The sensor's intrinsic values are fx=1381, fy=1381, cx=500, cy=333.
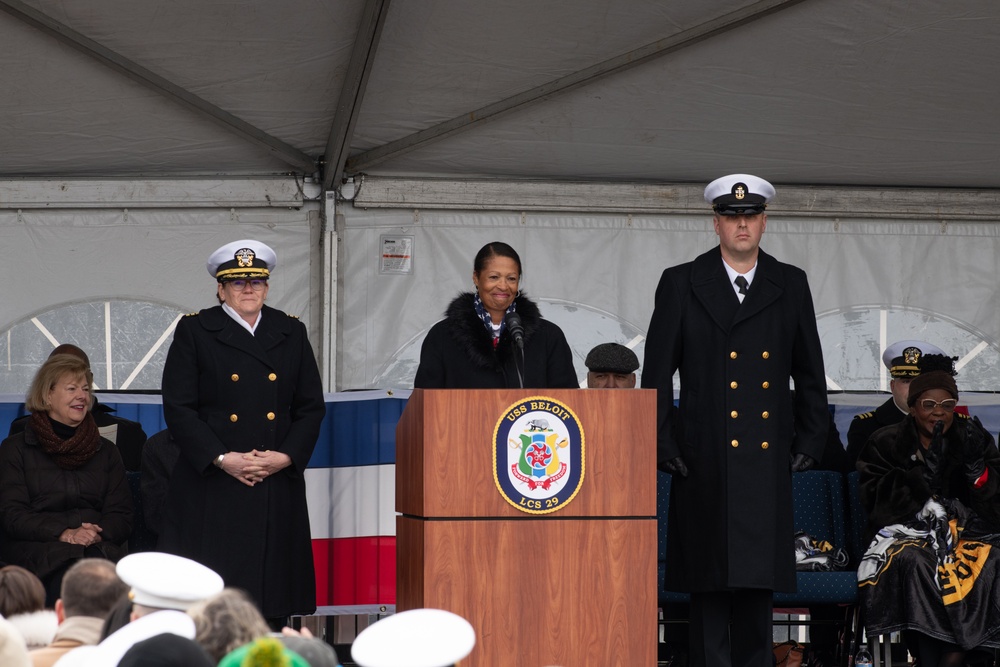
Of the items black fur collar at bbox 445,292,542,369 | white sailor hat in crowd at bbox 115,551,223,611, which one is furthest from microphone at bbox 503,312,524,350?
white sailor hat in crowd at bbox 115,551,223,611

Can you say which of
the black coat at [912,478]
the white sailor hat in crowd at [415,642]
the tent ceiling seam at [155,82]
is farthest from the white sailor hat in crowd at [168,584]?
the tent ceiling seam at [155,82]

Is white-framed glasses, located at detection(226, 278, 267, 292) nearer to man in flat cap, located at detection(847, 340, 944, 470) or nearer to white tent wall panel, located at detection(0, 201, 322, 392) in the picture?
white tent wall panel, located at detection(0, 201, 322, 392)

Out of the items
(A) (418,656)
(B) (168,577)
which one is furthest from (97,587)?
(A) (418,656)

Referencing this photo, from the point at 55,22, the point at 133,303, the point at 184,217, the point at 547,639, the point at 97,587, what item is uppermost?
the point at 55,22

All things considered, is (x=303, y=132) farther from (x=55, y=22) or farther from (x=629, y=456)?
(x=629, y=456)

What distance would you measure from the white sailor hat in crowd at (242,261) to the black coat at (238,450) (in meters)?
0.19

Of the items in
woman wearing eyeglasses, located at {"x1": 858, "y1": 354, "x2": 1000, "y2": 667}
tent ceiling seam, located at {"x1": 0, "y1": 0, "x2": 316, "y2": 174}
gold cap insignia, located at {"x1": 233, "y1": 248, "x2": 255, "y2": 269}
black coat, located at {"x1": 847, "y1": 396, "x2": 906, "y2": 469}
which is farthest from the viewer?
A: black coat, located at {"x1": 847, "y1": 396, "x2": 906, "y2": 469}

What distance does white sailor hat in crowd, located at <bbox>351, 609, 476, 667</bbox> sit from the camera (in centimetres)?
216

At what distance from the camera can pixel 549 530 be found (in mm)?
4078

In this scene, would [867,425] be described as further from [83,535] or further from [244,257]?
[83,535]

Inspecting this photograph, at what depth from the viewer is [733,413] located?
4.74 metres

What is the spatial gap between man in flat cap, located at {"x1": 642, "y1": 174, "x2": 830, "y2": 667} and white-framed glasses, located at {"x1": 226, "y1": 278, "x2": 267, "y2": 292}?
1568 mm

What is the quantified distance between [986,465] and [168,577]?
14.5 feet

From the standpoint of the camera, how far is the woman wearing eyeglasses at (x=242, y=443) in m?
5.23
